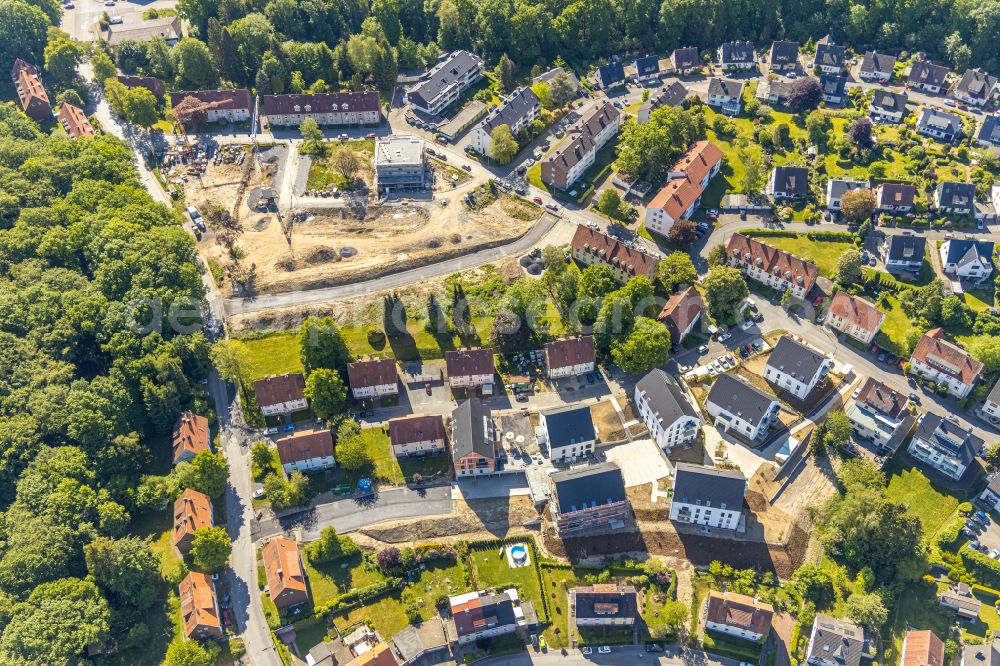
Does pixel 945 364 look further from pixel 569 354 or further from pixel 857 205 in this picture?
pixel 569 354

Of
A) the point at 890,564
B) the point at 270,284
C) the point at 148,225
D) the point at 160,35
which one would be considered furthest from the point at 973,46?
the point at 160,35

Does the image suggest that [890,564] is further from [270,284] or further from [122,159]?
[122,159]

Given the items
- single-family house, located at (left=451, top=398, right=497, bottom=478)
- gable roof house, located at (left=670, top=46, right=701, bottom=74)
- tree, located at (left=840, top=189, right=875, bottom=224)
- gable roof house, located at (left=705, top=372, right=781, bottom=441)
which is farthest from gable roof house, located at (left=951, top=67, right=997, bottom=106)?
single-family house, located at (left=451, top=398, right=497, bottom=478)

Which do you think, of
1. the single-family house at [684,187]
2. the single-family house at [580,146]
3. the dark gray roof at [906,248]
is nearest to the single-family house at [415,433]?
the single-family house at [684,187]

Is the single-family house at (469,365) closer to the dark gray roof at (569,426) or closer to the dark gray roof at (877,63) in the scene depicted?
the dark gray roof at (569,426)

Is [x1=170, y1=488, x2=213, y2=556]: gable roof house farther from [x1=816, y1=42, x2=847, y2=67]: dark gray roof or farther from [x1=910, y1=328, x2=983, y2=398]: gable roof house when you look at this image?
[x1=816, y1=42, x2=847, y2=67]: dark gray roof
